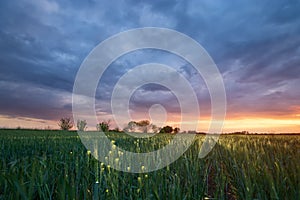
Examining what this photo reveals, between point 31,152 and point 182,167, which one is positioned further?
point 31,152

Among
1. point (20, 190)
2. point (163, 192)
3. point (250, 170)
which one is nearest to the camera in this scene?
point (20, 190)

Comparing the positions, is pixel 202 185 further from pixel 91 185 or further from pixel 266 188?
pixel 91 185

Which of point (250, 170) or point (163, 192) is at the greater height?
point (250, 170)

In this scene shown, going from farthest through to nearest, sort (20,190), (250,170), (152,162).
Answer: (152,162), (250,170), (20,190)

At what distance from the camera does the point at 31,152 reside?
478 centimetres

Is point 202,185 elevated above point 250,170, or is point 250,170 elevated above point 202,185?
point 250,170

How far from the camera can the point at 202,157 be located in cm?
407

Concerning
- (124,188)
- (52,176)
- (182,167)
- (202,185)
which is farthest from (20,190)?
(182,167)

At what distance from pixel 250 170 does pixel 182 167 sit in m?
0.92

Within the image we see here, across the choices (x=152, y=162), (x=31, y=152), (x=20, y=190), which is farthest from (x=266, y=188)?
(x=31, y=152)

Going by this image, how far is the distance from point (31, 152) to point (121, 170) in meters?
2.57

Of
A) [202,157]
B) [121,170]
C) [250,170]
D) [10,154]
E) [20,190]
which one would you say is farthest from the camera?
[10,154]

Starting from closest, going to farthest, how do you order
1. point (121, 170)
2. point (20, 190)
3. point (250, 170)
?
point (20, 190), point (250, 170), point (121, 170)

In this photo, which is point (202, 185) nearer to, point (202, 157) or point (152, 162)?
point (152, 162)
